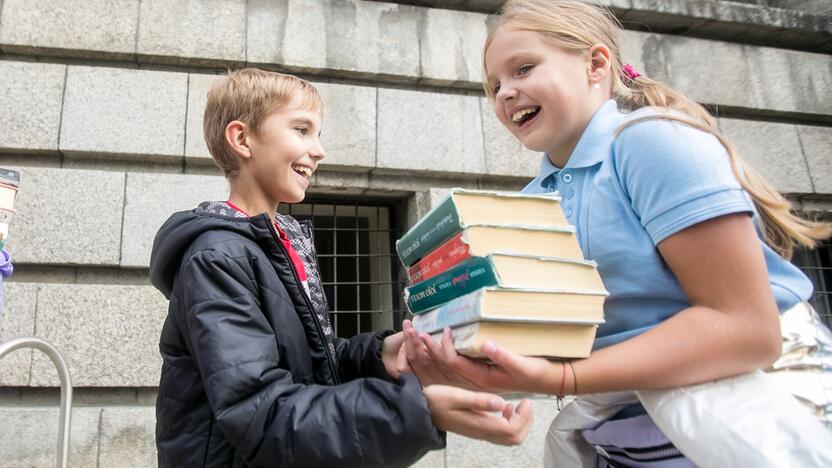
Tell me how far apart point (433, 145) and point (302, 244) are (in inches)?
107

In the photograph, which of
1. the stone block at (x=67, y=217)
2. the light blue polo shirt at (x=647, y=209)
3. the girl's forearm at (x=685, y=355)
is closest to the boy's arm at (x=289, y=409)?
the girl's forearm at (x=685, y=355)

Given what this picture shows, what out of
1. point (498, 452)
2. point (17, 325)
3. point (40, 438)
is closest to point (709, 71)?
point (498, 452)

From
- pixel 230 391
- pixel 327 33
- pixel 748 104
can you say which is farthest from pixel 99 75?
pixel 748 104

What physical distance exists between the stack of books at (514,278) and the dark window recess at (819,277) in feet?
18.1

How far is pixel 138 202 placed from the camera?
4211 millimetres

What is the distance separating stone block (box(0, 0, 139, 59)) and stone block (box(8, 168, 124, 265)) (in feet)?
3.18

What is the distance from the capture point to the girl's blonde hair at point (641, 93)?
1.33m

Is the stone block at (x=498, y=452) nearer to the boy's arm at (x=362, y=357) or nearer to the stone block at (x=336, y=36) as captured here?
the boy's arm at (x=362, y=357)

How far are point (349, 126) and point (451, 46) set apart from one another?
1.20 meters

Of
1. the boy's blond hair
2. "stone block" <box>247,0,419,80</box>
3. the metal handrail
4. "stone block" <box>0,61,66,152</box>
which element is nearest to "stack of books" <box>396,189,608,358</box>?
the boy's blond hair

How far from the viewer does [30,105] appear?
167 inches

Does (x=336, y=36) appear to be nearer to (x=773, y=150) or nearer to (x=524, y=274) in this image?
(x=524, y=274)

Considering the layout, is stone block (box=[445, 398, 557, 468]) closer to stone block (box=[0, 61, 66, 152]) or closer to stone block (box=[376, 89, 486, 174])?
stone block (box=[376, 89, 486, 174])

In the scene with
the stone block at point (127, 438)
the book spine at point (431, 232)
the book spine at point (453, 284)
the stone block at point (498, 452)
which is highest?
the book spine at point (431, 232)
